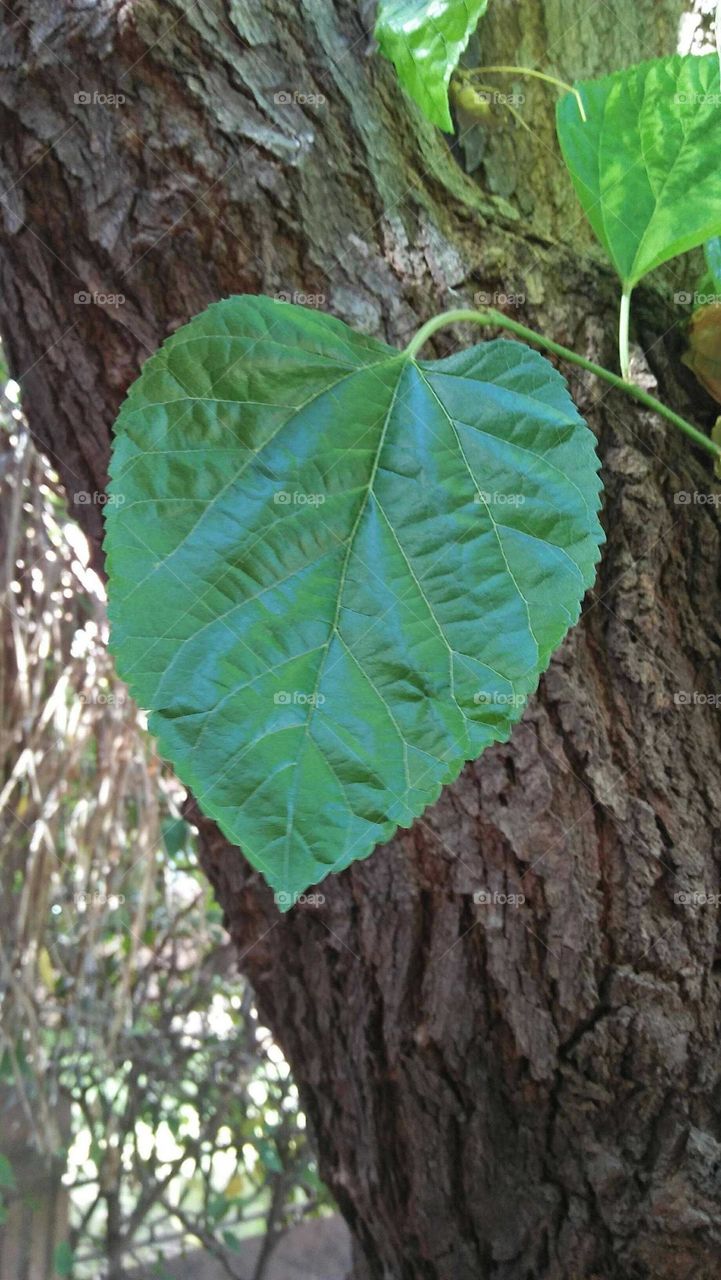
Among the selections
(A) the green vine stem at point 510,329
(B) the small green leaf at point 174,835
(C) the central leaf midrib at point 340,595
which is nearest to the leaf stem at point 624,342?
(A) the green vine stem at point 510,329

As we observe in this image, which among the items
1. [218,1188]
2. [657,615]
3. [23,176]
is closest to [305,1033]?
[657,615]

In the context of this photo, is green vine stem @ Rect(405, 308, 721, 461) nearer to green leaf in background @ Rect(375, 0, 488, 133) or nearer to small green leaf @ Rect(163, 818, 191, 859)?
green leaf in background @ Rect(375, 0, 488, 133)

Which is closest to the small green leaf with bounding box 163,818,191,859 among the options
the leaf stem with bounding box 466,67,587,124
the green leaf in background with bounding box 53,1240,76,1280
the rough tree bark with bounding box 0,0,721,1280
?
the green leaf in background with bounding box 53,1240,76,1280

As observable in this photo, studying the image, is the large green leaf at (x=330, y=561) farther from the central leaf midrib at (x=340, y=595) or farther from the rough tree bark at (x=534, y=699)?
the rough tree bark at (x=534, y=699)

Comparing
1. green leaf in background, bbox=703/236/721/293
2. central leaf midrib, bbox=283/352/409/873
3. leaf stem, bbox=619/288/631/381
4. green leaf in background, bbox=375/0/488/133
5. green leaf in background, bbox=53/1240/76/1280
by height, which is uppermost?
green leaf in background, bbox=375/0/488/133

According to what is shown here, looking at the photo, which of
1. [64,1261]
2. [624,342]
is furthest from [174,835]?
[624,342]

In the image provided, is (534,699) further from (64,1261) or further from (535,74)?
(64,1261)

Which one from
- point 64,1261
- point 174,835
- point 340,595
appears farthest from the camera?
point 64,1261
